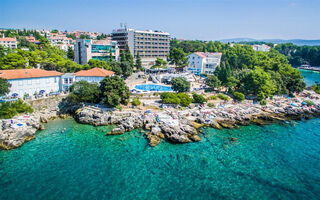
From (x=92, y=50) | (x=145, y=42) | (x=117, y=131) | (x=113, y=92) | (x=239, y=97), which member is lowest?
(x=117, y=131)

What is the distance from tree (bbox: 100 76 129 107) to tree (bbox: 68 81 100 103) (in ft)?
4.46

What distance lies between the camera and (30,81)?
37938mm

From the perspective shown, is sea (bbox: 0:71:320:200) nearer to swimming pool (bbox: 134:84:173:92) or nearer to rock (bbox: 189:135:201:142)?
rock (bbox: 189:135:201:142)

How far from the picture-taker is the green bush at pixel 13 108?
3175cm

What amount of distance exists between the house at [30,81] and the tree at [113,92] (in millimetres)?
11469

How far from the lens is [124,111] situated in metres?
38.1

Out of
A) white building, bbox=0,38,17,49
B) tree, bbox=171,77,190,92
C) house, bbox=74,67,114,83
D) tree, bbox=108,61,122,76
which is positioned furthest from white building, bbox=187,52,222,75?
white building, bbox=0,38,17,49

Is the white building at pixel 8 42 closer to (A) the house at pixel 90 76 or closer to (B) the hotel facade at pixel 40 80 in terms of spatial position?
(B) the hotel facade at pixel 40 80

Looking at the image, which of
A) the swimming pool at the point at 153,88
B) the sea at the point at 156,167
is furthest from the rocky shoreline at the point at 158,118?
the swimming pool at the point at 153,88

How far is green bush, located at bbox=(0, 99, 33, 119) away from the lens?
31.8 m

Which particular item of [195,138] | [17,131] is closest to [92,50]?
[17,131]

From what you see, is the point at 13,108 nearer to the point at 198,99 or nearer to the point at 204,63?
the point at 198,99

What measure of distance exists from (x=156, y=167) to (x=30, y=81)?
1207 inches

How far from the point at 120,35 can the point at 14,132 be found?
63.8 m
